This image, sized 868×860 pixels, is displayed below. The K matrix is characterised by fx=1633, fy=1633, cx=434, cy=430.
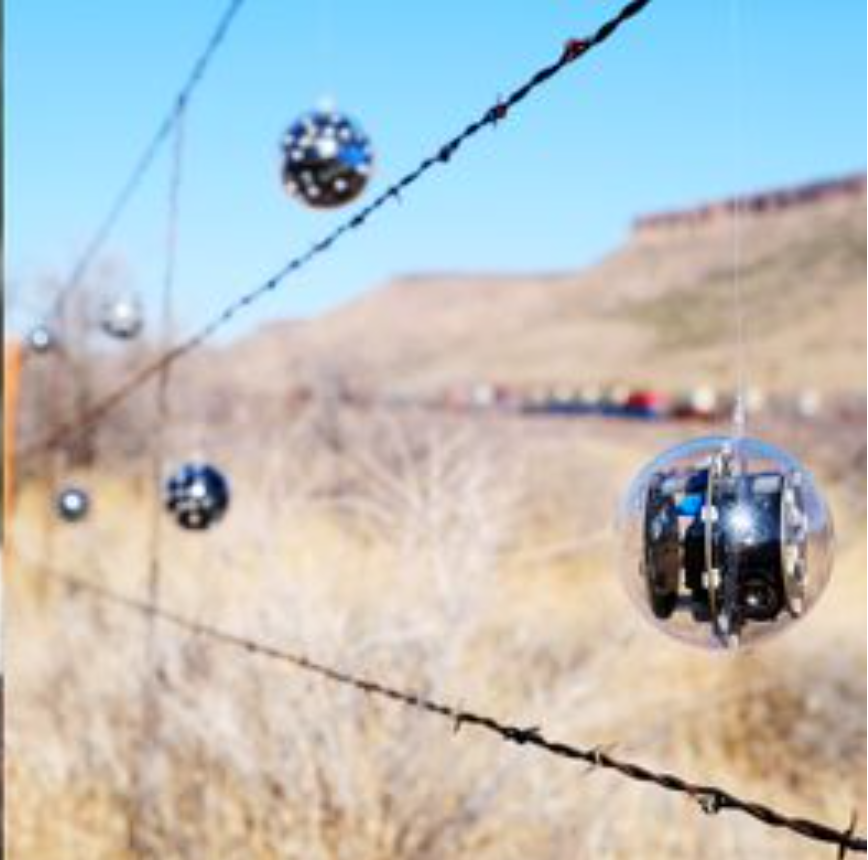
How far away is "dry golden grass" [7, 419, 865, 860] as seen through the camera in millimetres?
6617

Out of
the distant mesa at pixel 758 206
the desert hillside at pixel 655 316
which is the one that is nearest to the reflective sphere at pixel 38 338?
the desert hillside at pixel 655 316

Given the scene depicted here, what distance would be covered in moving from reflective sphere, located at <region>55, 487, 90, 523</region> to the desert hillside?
1914 inches

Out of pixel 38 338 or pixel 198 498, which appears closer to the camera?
pixel 198 498

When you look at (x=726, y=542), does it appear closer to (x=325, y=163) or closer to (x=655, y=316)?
(x=325, y=163)

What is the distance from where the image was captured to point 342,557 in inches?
331

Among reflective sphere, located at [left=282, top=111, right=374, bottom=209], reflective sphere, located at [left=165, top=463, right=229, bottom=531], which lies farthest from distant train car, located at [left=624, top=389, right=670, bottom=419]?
reflective sphere, located at [left=282, top=111, right=374, bottom=209]

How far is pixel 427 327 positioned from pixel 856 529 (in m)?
110

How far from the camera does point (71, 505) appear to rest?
400 inches

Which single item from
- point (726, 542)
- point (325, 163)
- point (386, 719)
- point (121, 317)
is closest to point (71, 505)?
point (121, 317)

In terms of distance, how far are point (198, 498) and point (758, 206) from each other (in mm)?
113145

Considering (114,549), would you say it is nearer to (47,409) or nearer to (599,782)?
(47,409)

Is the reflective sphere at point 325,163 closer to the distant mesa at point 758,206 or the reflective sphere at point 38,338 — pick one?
the reflective sphere at point 38,338

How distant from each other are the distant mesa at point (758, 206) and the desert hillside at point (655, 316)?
0.14 meters

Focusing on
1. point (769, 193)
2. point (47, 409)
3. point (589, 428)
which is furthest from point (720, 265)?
point (47, 409)
